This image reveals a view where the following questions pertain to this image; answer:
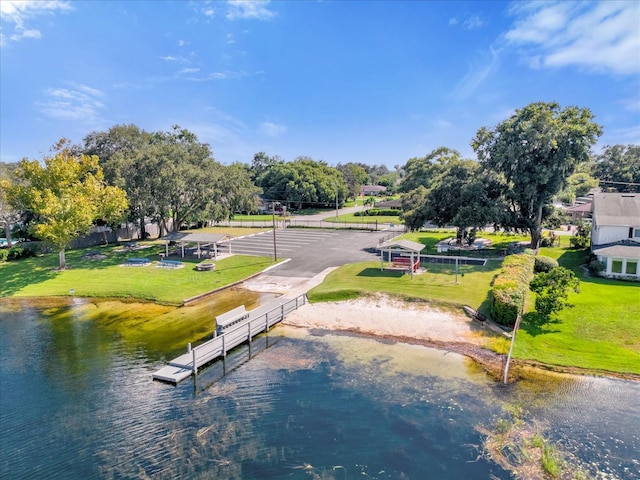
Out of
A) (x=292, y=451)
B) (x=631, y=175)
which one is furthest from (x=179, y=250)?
(x=631, y=175)

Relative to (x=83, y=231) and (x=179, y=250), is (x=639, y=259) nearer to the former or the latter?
(x=179, y=250)

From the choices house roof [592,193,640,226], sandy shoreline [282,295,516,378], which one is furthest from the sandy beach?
house roof [592,193,640,226]

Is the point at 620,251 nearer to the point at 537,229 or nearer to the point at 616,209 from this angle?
the point at 616,209

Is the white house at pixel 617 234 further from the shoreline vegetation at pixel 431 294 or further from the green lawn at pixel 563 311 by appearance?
the shoreline vegetation at pixel 431 294

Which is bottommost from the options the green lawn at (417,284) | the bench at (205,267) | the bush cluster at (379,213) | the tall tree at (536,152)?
the green lawn at (417,284)

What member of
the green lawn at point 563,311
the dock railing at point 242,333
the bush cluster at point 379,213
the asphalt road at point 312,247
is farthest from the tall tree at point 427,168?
the dock railing at point 242,333
